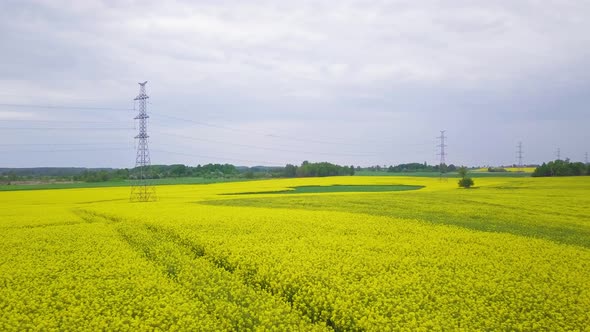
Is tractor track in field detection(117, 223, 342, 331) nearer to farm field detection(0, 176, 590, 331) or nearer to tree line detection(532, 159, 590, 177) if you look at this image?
farm field detection(0, 176, 590, 331)

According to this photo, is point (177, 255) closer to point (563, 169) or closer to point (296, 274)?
point (296, 274)

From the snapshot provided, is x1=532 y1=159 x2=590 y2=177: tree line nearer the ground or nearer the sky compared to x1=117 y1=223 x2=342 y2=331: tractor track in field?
nearer the sky

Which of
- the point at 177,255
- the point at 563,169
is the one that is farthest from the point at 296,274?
the point at 563,169

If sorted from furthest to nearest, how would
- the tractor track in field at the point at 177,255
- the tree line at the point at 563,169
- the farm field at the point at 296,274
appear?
the tree line at the point at 563,169 → the tractor track in field at the point at 177,255 → the farm field at the point at 296,274

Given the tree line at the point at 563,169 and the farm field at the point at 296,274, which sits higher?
the tree line at the point at 563,169

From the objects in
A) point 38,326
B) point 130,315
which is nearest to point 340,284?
point 130,315

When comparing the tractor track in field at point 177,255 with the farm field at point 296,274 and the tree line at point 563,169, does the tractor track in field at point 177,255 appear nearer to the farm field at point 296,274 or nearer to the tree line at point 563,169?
the farm field at point 296,274

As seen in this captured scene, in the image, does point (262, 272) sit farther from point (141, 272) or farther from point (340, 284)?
point (141, 272)

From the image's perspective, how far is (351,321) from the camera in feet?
28.8

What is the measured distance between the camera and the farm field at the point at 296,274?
8.88 metres

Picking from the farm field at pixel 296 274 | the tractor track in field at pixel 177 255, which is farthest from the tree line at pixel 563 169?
the tractor track in field at pixel 177 255

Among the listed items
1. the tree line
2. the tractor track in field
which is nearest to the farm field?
the tractor track in field

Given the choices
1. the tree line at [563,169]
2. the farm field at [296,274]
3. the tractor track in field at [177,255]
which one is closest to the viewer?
the farm field at [296,274]

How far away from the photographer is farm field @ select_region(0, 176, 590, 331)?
8.88 meters
